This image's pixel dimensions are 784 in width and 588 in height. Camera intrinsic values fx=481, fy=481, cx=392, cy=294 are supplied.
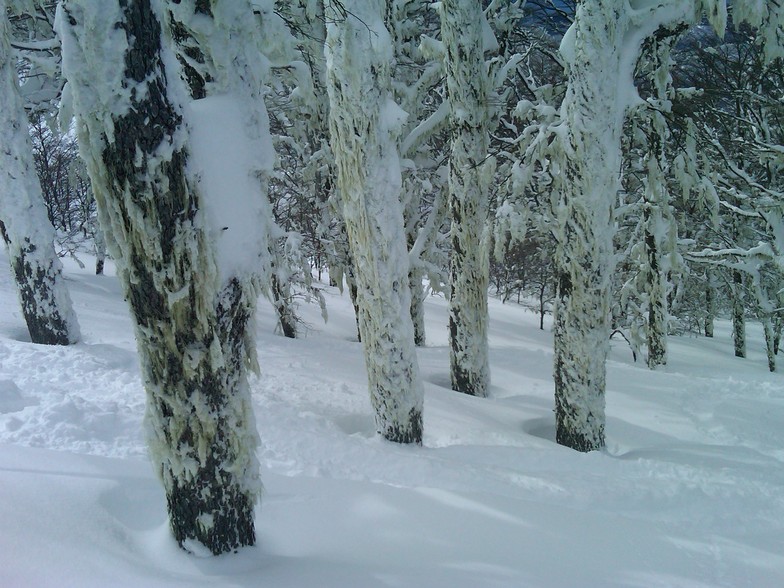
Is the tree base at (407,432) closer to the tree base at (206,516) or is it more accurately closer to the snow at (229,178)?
the tree base at (206,516)

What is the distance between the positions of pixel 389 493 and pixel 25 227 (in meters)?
5.88

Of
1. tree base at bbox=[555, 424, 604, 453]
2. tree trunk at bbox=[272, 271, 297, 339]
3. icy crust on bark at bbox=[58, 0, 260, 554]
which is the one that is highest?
icy crust on bark at bbox=[58, 0, 260, 554]

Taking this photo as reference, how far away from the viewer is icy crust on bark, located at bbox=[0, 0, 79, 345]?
603cm

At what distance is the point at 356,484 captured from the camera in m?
3.22

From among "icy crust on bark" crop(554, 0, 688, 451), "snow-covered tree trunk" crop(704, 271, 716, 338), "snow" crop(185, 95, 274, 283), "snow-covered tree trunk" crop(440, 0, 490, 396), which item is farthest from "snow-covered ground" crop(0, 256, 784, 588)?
"snow-covered tree trunk" crop(704, 271, 716, 338)

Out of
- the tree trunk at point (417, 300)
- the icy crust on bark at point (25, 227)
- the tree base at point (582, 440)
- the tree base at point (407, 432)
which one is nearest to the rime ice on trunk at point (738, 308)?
the tree trunk at point (417, 300)

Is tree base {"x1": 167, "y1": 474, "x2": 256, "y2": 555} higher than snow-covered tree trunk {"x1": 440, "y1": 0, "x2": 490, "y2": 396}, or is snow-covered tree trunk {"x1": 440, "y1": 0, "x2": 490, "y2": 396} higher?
snow-covered tree trunk {"x1": 440, "y1": 0, "x2": 490, "y2": 396}

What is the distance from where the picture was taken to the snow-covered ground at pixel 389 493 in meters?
2.23

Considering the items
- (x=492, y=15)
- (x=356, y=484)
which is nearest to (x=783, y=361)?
(x=492, y=15)

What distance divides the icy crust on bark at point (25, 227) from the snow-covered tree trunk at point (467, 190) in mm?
5181

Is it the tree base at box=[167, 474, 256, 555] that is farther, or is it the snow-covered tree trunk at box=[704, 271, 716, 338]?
the snow-covered tree trunk at box=[704, 271, 716, 338]

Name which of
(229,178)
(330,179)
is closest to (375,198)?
(229,178)

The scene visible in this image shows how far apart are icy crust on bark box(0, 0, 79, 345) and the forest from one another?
0.03 m

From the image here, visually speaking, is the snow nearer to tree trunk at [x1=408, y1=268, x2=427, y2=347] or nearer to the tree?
the tree
